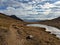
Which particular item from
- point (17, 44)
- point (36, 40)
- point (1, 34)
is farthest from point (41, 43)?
point (1, 34)

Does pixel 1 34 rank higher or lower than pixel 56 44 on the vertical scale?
higher

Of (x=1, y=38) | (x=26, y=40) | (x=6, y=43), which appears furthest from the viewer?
(x=26, y=40)

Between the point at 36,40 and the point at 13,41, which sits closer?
the point at 13,41

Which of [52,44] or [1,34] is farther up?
[1,34]

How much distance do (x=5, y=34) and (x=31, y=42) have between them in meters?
4.61

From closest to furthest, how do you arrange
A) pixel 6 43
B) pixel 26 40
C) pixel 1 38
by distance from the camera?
pixel 6 43, pixel 1 38, pixel 26 40

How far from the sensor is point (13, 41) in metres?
30.7

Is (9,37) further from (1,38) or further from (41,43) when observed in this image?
(41,43)

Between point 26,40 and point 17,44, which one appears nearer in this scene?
point 17,44

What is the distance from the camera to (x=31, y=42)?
105ft

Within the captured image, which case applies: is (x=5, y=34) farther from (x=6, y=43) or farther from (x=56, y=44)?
(x=56, y=44)

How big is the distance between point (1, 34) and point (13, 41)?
2.99 meters

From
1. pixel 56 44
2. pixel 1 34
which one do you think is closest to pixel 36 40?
pixel 56 44

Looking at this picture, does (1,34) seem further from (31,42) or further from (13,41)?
(31,42)
